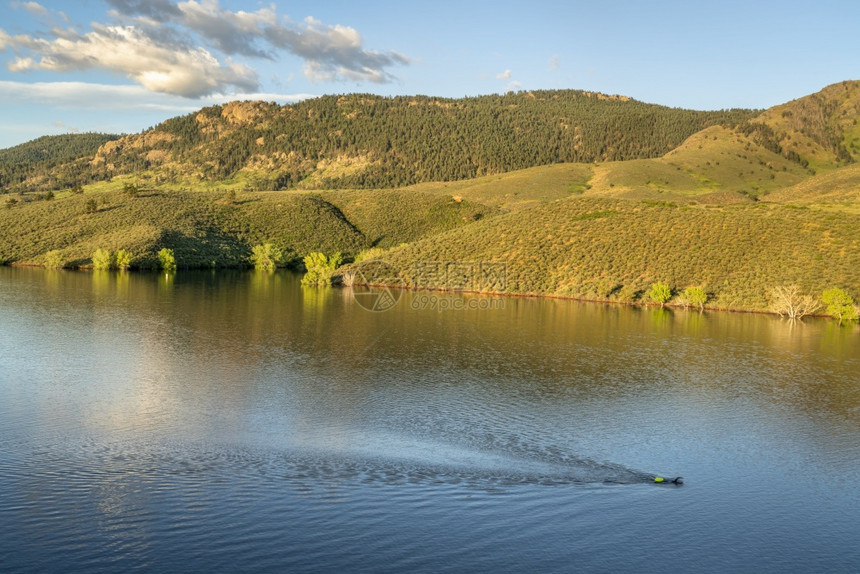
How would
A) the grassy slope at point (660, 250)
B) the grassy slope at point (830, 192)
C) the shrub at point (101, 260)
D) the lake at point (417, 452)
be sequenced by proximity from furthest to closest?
1. the shrub at point (101, 260)
2. the grassy slope at point (830, 192)
3. the grassy slope at point (660, 250)
4. the lake at point (417, 452)

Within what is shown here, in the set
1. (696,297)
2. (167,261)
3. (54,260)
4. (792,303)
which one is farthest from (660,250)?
(54,260)

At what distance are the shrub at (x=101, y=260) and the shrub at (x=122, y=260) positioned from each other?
1.21 m

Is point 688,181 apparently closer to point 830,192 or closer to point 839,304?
point 830,192

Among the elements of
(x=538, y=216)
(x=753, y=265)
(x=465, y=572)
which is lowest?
(x=465, y=572)

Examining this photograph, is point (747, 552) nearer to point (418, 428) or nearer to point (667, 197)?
point (418, 428)

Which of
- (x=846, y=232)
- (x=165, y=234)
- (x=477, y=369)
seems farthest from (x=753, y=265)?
(x=165, y=234)

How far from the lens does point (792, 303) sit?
74812 mm

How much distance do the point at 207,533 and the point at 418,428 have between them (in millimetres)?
11929

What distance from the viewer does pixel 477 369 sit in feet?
143

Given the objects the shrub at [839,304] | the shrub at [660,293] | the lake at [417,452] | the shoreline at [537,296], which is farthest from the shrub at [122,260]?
the shrub at [839,304]

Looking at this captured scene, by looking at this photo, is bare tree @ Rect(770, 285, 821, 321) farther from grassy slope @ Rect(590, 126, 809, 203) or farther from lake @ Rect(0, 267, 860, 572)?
grassy slope @ Rect(590, 126, 809, 203)

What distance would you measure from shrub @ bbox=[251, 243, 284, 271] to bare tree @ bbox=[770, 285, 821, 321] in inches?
3281

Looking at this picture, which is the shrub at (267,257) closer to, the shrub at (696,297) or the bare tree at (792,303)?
the shrub at (696,297)

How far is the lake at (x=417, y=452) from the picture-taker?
763 inches
